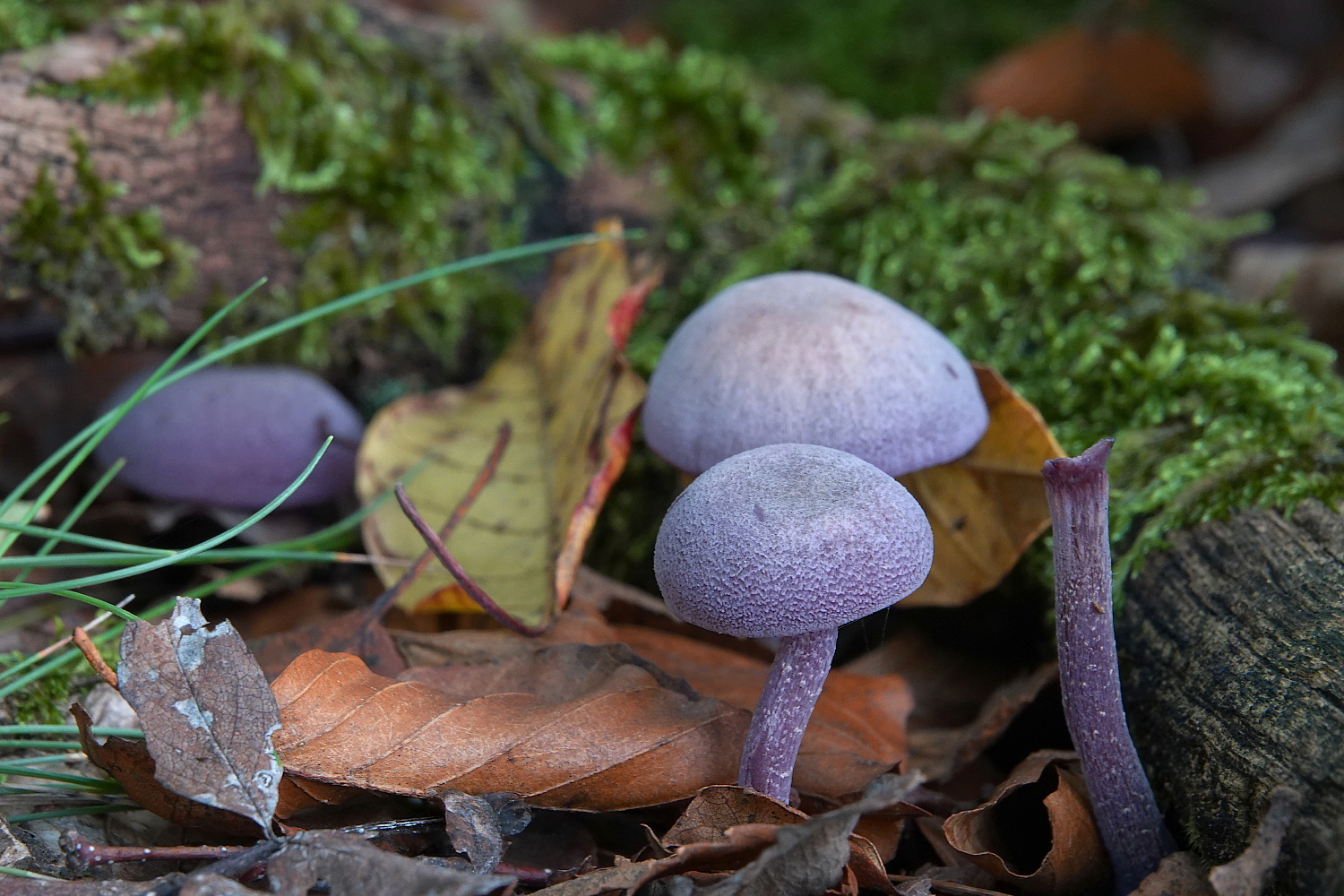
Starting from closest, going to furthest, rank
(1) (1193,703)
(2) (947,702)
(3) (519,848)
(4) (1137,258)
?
(3) (519,848)
(1) (1193,703)
(2) (947,702)
(4) (1137,258)

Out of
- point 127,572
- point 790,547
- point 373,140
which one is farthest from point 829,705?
point 373,140

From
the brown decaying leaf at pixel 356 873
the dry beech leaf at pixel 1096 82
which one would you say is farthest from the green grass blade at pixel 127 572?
the dry beech leaf at pixel 1096 82

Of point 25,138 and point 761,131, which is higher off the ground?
point 761,131

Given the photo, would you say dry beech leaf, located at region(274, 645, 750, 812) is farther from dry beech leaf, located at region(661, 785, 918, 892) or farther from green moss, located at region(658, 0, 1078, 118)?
green moss, located at region(658, 0, 1078, 118)

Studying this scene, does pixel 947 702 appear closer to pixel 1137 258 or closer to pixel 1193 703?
pixel 1193 703

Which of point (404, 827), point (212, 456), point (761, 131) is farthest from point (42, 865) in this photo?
point (761, 131)

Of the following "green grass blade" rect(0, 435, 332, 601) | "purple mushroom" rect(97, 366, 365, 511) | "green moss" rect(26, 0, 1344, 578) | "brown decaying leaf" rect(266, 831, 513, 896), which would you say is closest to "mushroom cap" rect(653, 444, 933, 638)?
"brown decaying leaf" rect(266, 831, 513, 896)
